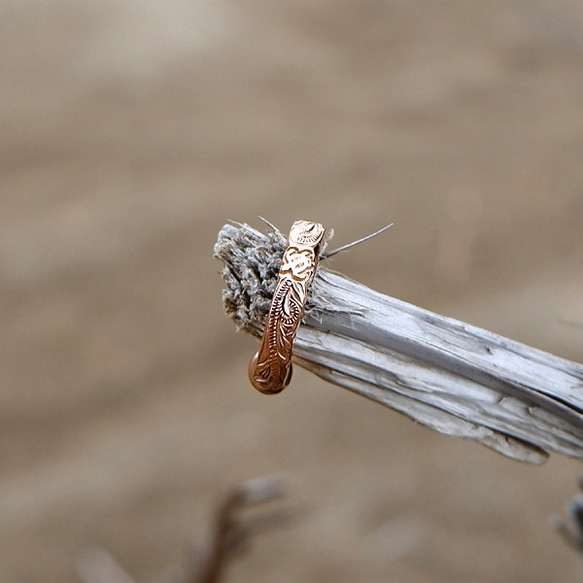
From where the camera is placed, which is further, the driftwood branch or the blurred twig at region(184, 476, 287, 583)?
the blurred twig at region(184, 476, 287, 583)

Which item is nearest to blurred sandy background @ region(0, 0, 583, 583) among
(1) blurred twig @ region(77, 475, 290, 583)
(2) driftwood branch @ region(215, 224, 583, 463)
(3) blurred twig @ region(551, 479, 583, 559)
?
(1) blurred twig @ region(77, 475, 290, 583)

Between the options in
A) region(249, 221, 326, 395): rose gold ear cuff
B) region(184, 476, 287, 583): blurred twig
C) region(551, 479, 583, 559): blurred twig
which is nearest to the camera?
region(249, 221, 326, 395): rose gold ear cuff

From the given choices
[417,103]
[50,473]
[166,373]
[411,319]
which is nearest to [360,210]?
[417,103]

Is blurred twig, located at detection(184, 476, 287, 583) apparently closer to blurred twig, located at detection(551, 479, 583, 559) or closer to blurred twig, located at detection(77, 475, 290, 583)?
blurred twig, located at detection(77, 475, 290, 583)

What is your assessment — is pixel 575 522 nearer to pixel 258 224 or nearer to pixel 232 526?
pixel 232 526

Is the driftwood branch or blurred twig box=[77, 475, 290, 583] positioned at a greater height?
the driftwood branch

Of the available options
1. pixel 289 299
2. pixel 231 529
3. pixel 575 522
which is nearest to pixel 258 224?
pixel 231 529
